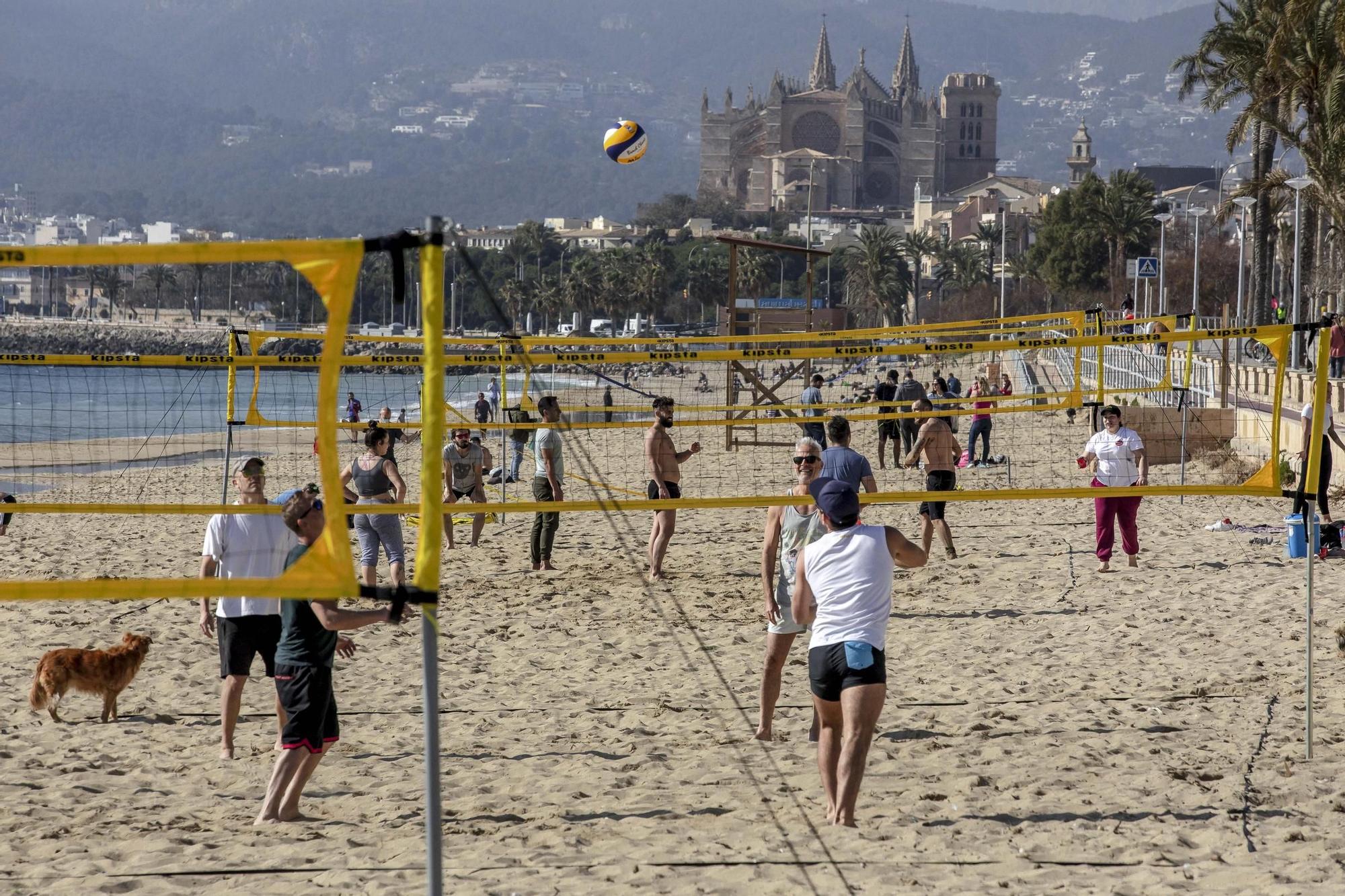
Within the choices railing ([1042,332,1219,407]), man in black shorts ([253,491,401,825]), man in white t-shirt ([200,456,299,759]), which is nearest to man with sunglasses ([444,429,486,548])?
man in white t-shirt ([200,456,299,759])

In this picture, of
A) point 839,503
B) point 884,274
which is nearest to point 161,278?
point 884,274

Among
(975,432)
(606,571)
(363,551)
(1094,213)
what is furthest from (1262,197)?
(1094,213)

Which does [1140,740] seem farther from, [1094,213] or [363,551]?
[1094,213]

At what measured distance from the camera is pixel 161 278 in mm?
134125

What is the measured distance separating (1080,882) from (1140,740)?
1631 millimetres

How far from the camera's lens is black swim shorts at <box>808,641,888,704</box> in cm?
479

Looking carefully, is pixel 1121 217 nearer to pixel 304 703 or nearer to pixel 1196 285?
pixel 1196 285

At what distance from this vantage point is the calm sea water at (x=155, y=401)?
3453 centimetres

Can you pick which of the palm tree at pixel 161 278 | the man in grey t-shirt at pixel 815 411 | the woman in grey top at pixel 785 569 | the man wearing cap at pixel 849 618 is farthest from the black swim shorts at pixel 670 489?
the palm tree at pixel 161 278

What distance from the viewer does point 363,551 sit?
872 cm

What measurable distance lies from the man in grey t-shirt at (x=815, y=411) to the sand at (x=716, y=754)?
6.33 m

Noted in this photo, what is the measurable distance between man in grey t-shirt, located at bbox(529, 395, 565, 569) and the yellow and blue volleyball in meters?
9.94

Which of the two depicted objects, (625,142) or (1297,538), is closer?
(1297,538)

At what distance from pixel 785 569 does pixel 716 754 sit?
0.83 meters
